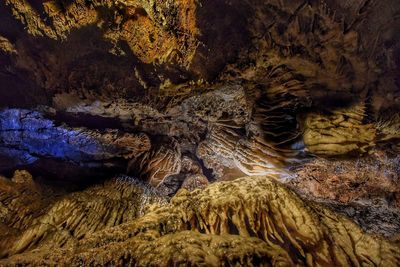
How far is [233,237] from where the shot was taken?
189 centimetres

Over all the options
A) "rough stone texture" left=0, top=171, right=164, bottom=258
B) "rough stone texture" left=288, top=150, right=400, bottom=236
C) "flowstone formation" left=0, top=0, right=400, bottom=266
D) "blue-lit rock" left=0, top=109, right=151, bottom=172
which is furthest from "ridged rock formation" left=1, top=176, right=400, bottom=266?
"blue-lit rock" left=0, top=109, right=151, bottom=172

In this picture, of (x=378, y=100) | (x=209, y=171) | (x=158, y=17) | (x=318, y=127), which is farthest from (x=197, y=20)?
(x=209, y=171)

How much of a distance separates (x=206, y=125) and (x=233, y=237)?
2690 millimetres

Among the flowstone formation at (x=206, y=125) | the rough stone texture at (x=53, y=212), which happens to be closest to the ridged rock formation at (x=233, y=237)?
the flowstone formation at (x=206, y=125)

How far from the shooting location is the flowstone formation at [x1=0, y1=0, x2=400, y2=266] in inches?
80.1

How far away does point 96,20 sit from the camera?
2592mm

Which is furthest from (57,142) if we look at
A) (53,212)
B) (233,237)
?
(233,237)

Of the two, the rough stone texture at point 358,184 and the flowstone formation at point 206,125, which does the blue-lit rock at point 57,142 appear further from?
the rough stone texture at point 358,184

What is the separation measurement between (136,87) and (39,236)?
7.02 feet

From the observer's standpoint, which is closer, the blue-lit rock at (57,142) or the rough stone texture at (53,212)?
the rough stone texture at (53,212)

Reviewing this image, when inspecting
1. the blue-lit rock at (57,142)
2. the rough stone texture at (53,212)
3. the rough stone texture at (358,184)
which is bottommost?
the rough stone texture at (53,212)

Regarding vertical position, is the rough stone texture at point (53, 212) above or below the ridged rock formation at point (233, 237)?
below

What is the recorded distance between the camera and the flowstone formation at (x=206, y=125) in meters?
2.04

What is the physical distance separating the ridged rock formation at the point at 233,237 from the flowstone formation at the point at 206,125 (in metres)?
0.01
